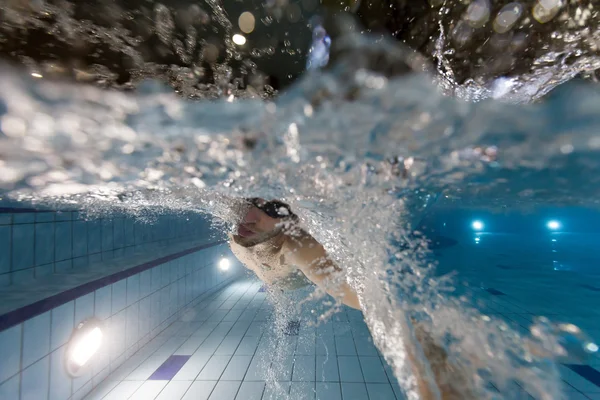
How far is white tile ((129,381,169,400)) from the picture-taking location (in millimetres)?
3633

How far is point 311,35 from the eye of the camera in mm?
1783

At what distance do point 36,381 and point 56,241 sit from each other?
5.94ft

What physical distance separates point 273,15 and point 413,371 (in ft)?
8.25

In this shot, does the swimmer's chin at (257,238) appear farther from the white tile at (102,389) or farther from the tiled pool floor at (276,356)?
the white tile at (102,389)

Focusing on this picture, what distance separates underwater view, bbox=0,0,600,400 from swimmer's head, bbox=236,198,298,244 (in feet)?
0.08

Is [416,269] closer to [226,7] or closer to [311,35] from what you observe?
[311,35]

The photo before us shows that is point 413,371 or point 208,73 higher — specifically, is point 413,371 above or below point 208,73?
below

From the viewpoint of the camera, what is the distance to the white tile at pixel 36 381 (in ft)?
9.05

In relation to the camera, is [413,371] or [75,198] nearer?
[413,371]

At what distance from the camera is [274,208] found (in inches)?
142

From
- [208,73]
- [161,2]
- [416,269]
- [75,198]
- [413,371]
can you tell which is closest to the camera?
[161,2]

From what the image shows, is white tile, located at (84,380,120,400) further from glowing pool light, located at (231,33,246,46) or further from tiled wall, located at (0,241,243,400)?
glowing pool light, located at (231,33,246,46)

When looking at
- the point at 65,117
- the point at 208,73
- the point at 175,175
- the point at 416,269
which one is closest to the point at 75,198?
the point at 175,175

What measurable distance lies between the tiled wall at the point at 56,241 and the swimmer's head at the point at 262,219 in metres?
2.51
